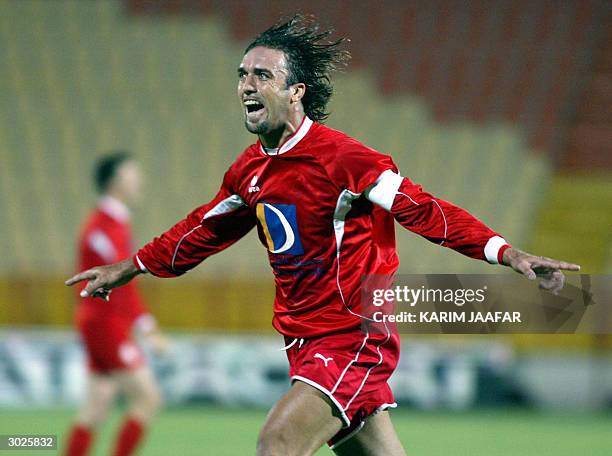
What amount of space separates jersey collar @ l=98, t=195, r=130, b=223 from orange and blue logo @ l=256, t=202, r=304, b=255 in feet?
9.84

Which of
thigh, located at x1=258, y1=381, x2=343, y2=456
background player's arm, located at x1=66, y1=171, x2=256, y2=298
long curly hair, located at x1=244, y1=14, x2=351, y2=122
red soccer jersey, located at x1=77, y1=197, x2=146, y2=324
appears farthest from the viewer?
red soccer jersey, located at x1=77, y1=197, x2=146, y2=324

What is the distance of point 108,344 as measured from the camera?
6.50 metres

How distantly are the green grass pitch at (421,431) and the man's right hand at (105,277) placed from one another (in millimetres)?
2722

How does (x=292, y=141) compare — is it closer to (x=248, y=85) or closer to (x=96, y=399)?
(x=248, y=85)

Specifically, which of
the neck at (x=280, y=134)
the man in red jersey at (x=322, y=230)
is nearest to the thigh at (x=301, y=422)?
the man in red jersey at (x=322, y=230)

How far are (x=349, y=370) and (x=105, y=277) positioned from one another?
1125mm

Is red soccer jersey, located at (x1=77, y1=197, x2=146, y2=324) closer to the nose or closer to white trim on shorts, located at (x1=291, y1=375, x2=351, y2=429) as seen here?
the nose

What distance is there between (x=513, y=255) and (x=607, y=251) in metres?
8.17

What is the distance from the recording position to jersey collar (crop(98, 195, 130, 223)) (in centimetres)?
672

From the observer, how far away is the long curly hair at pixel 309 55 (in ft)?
13.0

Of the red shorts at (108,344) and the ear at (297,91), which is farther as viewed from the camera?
the red shorts at (108,344)

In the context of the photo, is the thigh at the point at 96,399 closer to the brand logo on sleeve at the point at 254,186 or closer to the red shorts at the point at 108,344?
the red shorts at the point at 108,344

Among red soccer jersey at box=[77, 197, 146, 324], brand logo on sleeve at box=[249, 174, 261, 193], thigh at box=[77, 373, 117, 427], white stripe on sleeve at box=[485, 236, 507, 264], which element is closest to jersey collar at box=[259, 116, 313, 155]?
brand logo on sleeve at box=[249, 174, 261, 193]

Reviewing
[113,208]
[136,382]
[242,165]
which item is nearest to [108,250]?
[113,208]
